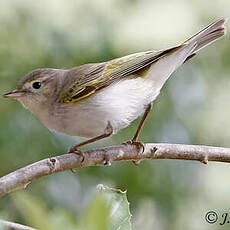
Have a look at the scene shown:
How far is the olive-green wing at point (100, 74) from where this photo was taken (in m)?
3.15

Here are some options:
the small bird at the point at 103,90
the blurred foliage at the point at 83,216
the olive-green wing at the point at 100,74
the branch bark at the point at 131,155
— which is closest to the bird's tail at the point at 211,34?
the small bird at the point at 103,90

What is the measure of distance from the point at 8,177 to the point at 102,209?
87 cm

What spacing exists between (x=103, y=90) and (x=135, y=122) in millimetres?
804

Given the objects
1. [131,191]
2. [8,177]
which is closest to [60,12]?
[131,191]

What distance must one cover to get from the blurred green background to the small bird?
357 millimetres

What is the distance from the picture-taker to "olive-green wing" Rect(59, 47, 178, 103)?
3146mm

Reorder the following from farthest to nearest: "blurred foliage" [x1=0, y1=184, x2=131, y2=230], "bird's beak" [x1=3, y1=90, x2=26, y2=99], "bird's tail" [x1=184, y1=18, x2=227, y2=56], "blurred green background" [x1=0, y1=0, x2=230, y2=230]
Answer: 1. "blurred green background" [x1=0, y1=0, x2=230, y2=230]
2. "bird's beak" [x1=3, y1=90, x2=26, y2=99]
3. "bird's tail" [x1=184, y1=18, x2=227, y2=56]
4. "blurred foliage" [x1=0, y1=184, x2=131, y2=230]

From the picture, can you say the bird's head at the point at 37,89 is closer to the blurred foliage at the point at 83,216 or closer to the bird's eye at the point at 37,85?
the bird's eye at the point at 37,85

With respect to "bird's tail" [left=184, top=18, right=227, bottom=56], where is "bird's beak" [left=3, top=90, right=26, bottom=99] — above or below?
below

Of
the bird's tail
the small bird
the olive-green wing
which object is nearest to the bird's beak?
the small bird

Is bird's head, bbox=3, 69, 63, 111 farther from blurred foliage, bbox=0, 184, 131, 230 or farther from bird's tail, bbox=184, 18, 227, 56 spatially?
blurred foliage, bbox=0, 184, 131, 230

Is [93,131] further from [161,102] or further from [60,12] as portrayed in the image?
[60,12]

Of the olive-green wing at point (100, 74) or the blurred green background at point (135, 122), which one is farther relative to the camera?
the blurred green background at point (135, 122)

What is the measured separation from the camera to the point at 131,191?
3.60 m
